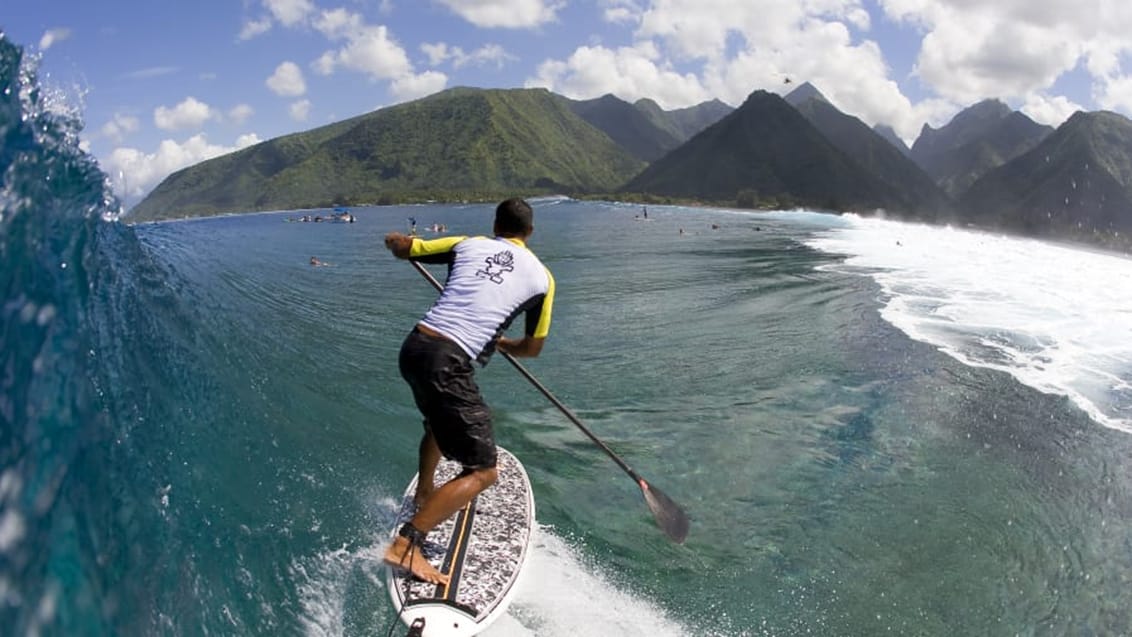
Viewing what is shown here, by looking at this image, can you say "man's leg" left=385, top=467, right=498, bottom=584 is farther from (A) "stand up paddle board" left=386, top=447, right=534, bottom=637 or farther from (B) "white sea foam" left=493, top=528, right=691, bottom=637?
(B) "white sea foam" left=493, top=528, right=691, bottom=637

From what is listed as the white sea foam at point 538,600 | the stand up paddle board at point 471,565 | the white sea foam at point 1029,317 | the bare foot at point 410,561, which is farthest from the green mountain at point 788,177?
the bare foot at point 410,561

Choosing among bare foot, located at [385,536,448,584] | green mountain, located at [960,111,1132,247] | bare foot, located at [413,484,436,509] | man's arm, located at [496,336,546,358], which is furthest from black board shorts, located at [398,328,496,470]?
green mountain, located at [960,111,1132,247]

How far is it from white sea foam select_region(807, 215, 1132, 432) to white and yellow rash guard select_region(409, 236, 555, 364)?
9.88 m

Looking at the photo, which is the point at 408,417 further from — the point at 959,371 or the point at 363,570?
the point at 959,371

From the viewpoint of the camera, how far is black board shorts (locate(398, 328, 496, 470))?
3.87m

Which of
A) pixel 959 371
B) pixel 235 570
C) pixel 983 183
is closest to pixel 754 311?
pixel 959 371

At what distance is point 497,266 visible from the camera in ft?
13.5

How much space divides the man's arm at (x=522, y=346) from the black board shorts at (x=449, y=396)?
476 mm

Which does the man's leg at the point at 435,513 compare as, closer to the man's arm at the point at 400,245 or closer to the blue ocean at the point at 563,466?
the blue ocean at the point at 563,466

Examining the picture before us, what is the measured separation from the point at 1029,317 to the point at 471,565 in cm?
1773

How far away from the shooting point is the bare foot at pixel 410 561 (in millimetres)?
4133

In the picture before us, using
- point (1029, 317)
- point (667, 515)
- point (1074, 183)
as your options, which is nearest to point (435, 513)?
point (667, 515)

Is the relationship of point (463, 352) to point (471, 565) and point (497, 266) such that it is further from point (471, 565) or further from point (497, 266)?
point (471, 565)

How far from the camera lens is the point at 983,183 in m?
190
